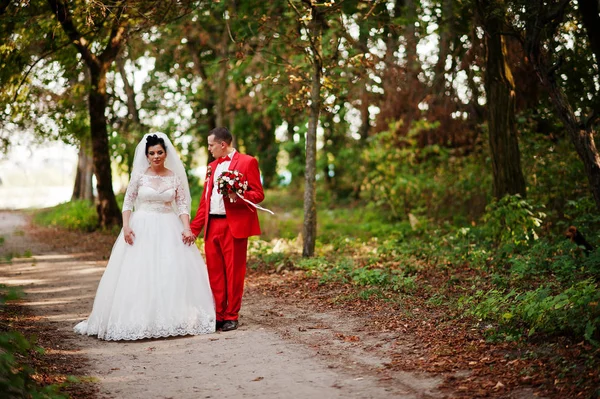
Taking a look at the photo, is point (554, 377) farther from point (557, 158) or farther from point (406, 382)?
point (557, 158)

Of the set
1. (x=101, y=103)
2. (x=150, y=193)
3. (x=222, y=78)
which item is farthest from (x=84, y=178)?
(x=150, y=193)

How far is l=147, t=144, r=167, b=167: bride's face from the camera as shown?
7.89 meters

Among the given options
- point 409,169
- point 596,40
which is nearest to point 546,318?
point 596,40

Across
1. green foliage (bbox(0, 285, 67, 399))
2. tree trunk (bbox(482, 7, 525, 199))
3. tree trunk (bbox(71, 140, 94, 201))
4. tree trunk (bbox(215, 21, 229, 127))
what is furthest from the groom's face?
tree trunk (bbox(71, 140, 94, 201))

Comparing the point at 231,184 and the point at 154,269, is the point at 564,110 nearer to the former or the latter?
the point at 231,184

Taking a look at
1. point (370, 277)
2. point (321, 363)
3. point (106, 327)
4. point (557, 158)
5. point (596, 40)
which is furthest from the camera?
point (557, 158)

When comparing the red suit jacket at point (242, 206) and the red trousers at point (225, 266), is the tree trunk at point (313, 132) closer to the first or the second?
the red suit jacket at point (242, 206)

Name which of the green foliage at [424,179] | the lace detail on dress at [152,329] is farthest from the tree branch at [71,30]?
the green foliage at [424,179]

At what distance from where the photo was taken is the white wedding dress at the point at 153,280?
7.39 metres

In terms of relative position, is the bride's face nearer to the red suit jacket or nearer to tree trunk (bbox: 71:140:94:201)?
the red suit jacket

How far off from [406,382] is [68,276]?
8.54 m

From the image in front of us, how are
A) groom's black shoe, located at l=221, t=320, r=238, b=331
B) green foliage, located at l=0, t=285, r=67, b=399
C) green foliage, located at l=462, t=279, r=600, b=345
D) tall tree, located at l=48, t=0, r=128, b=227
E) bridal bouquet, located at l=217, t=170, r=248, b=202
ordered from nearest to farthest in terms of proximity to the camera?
green foliage, located at l=0, t=285, r=67, b=399
green foliage, located at l=462, t=279, r=600, b=345
bridal bouquet, located at l=217, t=170, r=248, b=202
groom's black shoe, located at l=221, t=320, r=238, b=331
tall tree, located at l=48, t=0, r=128, b=227

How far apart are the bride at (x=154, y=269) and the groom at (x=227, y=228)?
0.17m

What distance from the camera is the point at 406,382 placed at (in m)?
5.49
